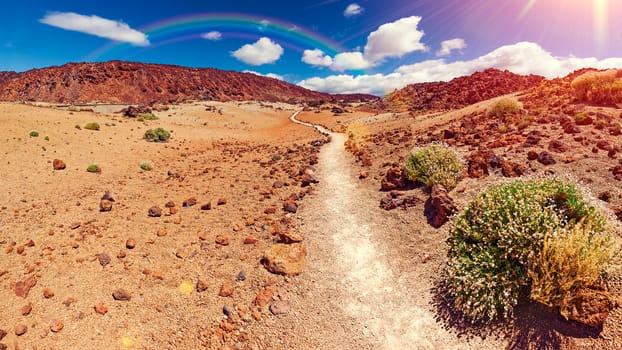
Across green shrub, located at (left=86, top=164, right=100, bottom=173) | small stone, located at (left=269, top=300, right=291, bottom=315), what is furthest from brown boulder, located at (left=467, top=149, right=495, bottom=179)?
green shrub, located at (left=86, top=164, right=100, bottom=173)

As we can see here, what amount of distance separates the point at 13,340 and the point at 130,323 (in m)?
1.92

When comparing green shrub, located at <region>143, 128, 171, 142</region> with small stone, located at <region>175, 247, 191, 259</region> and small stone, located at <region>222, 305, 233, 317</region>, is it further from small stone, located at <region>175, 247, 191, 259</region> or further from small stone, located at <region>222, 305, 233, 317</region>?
small stone, located at <region>222, 305, 233, 317</region>

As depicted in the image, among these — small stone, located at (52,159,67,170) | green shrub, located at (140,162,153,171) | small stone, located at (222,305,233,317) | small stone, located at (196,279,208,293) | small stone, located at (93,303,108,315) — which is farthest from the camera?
green shrub, located at (140,162,153,171)

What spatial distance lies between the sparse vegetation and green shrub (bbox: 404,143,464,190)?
9917 millimetres

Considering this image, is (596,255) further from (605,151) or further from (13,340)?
(13,340)

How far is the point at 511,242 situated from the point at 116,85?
4613 inches

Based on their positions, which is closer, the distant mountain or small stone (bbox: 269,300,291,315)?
small stone (bbox: 269,300,291,315)

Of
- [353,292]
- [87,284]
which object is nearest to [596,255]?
[353,292]

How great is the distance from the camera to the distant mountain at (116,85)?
297 ft

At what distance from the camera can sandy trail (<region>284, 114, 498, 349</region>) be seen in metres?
5.42

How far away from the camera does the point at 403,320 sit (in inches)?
224

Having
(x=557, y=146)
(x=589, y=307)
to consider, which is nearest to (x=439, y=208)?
(x=589, y=307)

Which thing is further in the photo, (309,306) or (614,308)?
(309,306)

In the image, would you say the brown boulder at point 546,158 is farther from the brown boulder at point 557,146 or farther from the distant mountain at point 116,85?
the distant mountain at point 116,85
